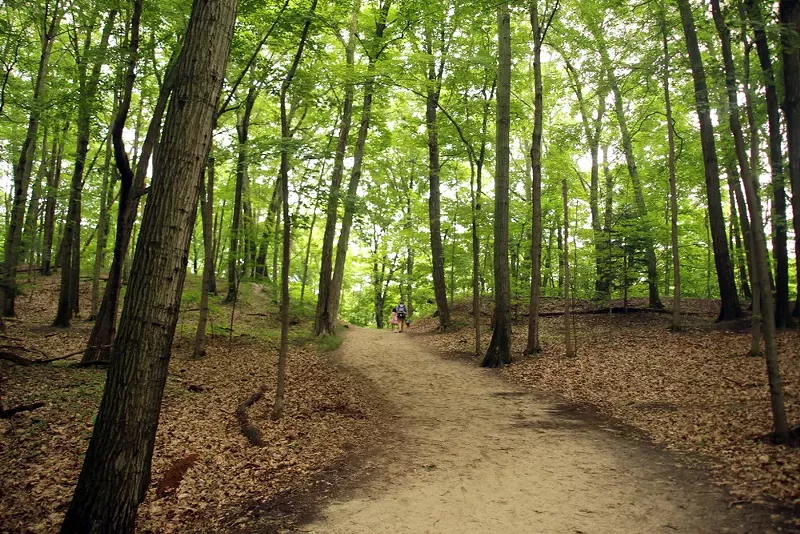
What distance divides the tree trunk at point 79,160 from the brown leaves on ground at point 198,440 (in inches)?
57.7

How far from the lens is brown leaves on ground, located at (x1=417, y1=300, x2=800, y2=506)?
515 cm

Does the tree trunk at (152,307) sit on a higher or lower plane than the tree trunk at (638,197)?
lower

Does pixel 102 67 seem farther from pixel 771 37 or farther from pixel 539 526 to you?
pixel 771 37

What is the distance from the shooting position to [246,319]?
18.6 metres

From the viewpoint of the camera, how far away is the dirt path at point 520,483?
4.34 m

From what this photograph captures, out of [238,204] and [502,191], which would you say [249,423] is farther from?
[238,204]

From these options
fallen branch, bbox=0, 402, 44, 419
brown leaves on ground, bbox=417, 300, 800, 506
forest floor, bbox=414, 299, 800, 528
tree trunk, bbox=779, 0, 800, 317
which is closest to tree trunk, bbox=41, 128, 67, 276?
fallen branch, bbox=0, 402, 44, 419

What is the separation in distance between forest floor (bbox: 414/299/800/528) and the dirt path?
0.45m

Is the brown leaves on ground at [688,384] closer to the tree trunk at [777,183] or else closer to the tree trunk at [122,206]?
the tree trunk at [777,183]

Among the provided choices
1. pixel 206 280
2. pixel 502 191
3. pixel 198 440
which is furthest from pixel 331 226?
pixel 198 440

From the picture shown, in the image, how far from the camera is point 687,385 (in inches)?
343

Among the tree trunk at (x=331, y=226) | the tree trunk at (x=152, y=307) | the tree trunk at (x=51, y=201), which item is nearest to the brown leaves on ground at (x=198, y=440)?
the tree trunk at (x=152, y=307)

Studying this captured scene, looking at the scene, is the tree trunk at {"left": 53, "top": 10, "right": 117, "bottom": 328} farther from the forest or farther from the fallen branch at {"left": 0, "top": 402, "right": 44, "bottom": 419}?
the fallen branch at {"left": 0, "top": 402, "right": 44, "bottom": 419}

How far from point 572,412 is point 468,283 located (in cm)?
1419
